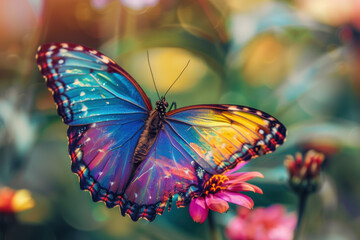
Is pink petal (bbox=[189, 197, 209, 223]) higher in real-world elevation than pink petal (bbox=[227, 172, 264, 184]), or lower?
lower

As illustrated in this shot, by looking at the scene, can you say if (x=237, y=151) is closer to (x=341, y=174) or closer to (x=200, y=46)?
(x=200, y=46)

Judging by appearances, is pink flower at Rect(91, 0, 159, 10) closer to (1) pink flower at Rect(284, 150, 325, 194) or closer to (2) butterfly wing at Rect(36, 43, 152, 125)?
(2) butterfly wing at Rect(36, 43, 152, 125)

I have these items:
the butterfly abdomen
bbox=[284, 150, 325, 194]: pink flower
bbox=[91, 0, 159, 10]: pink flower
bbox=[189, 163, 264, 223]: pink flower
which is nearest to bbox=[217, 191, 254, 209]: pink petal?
bbox=[189, 163, 264, 223]: pink flower

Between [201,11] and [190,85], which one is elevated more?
[201,11]

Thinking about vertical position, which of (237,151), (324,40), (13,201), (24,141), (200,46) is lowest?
(13,201)

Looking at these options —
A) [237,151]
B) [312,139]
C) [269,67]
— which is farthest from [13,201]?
[269,67]

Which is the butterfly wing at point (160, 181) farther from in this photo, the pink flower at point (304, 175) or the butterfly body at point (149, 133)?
the pink flower at point (304, 175)

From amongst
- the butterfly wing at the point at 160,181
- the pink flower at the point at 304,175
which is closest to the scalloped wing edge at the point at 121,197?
the butterfly wing at the point at 160,181
